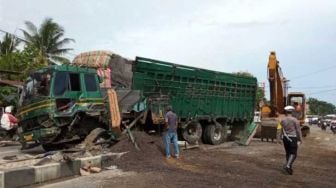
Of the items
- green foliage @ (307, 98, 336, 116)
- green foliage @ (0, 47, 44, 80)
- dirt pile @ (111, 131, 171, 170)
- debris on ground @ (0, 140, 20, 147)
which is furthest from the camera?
green foliage @ (307, 98, 336, 116)

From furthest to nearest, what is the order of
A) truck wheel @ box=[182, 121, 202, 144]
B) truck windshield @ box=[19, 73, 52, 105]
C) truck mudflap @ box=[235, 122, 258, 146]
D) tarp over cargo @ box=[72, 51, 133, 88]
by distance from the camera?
1. truck mudflap @ box=[235, 122, 258, 146]
2. truck wheel @ box=[182, 121, 202, 144]
3. tarp over cargo @ box=[72, 51, 133, 88]
4. truck windshield @ box=[19, 73, 52, 105]

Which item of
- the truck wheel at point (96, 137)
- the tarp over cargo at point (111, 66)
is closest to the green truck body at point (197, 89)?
the tarp over cargo at point (111, 66)

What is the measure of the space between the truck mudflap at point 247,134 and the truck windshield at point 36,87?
9.47 meters

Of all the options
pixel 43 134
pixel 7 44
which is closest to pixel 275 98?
pixel 43 134

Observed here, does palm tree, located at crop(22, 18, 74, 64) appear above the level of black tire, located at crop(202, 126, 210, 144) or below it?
above

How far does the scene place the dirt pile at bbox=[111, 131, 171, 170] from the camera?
1266 cm

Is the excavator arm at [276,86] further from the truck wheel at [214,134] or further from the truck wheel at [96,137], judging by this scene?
the truck wheel at [96,137]

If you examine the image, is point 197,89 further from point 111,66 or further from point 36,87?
point 36,87

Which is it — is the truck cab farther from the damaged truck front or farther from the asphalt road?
the asphalt road

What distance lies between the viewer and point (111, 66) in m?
18.4

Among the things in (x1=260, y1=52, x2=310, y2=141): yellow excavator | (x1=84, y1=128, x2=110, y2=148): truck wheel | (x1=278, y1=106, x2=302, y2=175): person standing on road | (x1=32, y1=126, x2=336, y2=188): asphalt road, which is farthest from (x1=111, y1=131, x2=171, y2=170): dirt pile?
(x1=260, y1=52, x2=310, y2=141): yellow excavator

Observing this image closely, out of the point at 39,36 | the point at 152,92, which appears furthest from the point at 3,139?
the point at 39,36

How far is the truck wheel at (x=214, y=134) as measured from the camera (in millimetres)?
20047

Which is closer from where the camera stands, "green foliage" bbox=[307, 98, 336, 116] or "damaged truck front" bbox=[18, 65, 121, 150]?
"damaged truck front" bbox=[18, 65, 121, 150]
